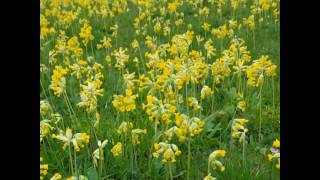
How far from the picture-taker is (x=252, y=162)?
11.6 ft

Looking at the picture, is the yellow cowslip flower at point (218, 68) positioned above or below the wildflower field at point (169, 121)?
above

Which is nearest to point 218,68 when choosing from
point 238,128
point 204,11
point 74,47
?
point 238,128

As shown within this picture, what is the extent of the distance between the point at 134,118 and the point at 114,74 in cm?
143

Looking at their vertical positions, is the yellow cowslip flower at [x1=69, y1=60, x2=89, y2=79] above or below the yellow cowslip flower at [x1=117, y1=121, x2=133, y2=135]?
above

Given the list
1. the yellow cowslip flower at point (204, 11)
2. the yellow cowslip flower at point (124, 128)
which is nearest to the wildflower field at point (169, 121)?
the yellow cowslip flower at point (124, 128)

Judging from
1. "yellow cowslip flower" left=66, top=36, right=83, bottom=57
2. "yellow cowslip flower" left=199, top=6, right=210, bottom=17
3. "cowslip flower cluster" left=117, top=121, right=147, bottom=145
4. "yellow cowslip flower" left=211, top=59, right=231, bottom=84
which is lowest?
"cowslip flower cluster" left=117, top=121, right=147, bottom=145

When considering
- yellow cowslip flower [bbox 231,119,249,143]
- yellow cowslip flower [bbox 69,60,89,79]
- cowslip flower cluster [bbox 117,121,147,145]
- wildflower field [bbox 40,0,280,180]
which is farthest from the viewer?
yellow cowslip flower [bbox 69,60,89,79]

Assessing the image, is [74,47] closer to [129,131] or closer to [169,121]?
[129,131]

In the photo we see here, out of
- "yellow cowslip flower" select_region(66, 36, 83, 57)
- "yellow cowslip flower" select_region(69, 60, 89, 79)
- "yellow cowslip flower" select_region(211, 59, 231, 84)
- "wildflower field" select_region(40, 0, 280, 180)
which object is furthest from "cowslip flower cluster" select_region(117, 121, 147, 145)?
"yellow cowslip flower" select_region(66, 36, 83, 57)

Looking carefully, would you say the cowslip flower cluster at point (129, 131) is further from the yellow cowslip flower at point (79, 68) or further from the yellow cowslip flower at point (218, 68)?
the yellow cowslip flower at point (218, 68)

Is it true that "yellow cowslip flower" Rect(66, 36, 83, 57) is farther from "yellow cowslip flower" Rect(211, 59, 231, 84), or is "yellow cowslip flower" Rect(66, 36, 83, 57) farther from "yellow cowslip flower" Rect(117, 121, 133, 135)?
"yellow cowslip flower" Rect(117, 121, 133, 135)

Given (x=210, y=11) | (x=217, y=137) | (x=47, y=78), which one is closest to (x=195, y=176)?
(x=217, y=137)

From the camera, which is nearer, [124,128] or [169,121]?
[169,121]
